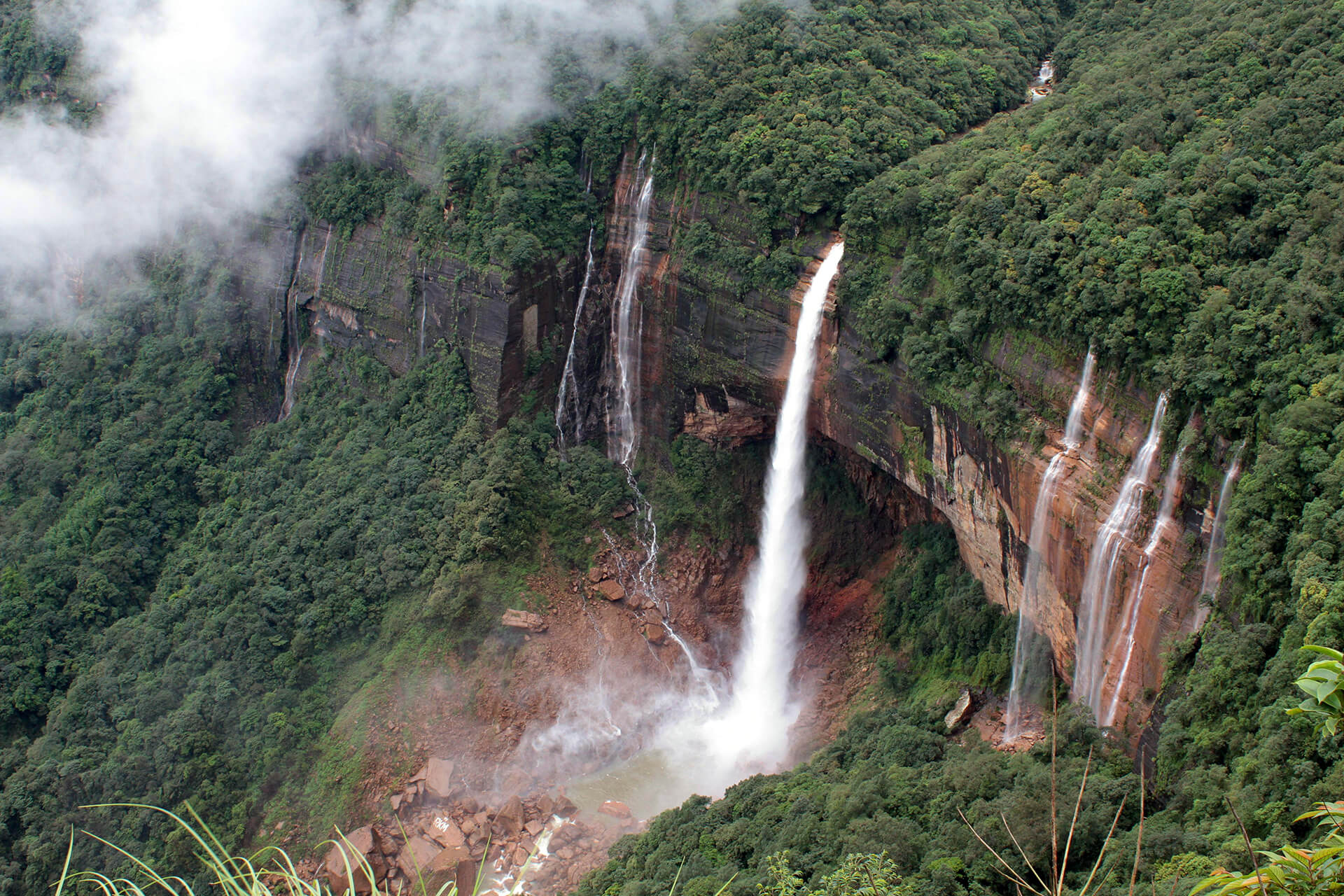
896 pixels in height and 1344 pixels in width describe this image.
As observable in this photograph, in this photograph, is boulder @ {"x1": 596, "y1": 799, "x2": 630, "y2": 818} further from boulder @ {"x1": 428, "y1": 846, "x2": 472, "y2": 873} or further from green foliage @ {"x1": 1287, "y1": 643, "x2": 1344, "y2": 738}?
green foliage @ {"x1": 1287, "y1": 643, "x2": 1344, "y2": 738}

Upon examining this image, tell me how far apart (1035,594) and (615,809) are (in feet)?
31.9

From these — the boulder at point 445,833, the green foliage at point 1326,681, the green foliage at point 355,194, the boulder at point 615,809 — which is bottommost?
the boulder at point 445,833

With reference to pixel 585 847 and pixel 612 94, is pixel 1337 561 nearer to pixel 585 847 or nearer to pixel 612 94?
pixel 585 847

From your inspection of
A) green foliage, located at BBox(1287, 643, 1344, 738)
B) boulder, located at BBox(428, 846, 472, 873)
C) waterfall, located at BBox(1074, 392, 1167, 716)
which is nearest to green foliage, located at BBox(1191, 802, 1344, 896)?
green foliage, located at BBox(1287, 643, 1344, 738)

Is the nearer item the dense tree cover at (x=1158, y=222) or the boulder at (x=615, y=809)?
the dense tree cover at (x=1158, y=222)

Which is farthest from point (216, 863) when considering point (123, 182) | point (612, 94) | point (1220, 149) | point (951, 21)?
point (123, 182)

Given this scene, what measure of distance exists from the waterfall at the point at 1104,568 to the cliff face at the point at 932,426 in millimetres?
170

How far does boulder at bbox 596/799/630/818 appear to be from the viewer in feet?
72.4

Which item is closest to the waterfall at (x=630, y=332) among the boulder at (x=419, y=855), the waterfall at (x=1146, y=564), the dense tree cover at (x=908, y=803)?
the dense tree cover at (x=908, y=803)

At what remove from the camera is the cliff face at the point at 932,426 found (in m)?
17.1

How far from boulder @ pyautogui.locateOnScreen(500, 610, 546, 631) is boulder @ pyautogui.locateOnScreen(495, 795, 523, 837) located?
172 inches

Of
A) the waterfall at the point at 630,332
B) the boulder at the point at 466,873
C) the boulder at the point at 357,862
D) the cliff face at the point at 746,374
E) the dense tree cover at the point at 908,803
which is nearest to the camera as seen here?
the dense tree cover at the point at 908,803

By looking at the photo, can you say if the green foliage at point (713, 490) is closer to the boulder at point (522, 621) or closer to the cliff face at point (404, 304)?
the boulder at point (522, 621)

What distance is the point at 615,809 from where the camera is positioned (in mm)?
22156
